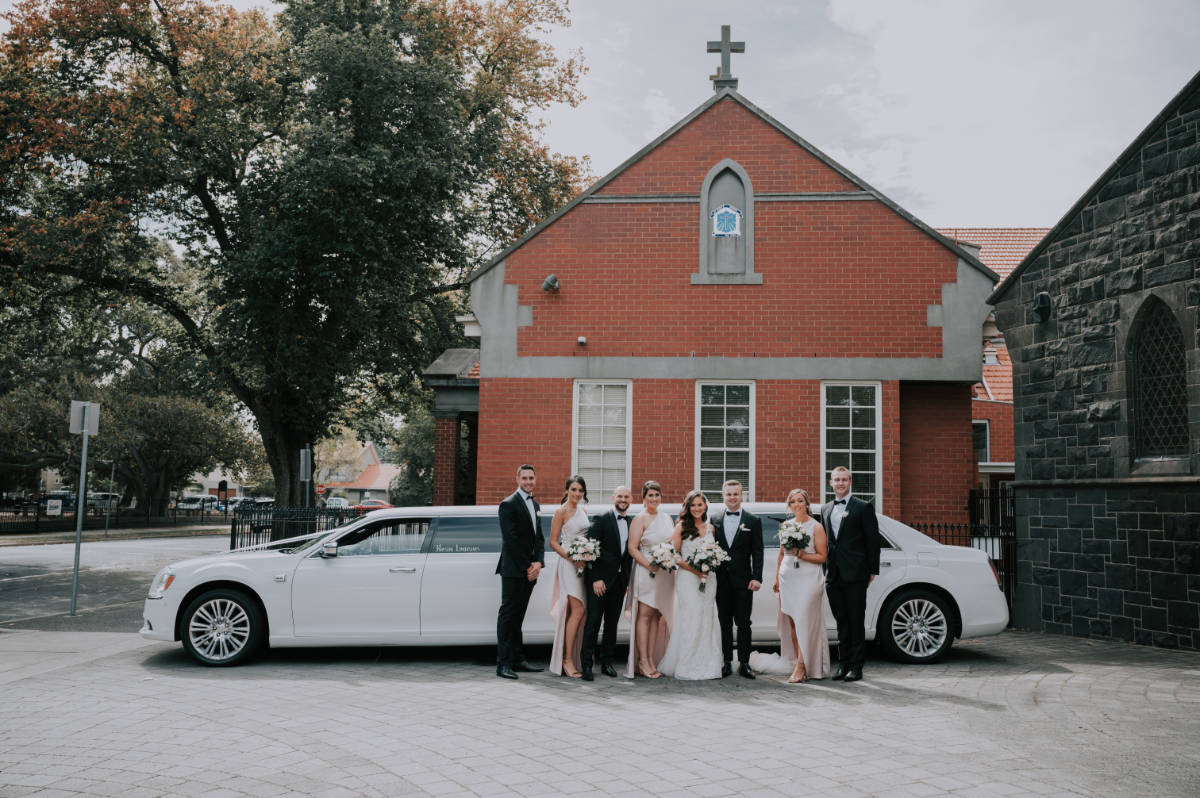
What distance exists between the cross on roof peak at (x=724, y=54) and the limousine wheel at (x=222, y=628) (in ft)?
35.2

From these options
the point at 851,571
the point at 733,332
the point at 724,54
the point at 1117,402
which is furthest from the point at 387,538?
the point at 724,54

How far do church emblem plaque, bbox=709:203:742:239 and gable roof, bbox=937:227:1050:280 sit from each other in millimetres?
11370

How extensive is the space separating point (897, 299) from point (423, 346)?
14449mm

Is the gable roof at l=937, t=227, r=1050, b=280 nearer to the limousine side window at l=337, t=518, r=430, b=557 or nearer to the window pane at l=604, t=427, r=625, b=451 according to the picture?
the window pane at l=604, t=427, r=625, b=451

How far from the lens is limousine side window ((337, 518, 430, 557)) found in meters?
9.38

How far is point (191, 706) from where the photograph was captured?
7148 mm

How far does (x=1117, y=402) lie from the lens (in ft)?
36.0

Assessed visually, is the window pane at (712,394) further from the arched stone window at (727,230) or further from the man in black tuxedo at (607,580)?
the man in black tuxedo at (607,580)

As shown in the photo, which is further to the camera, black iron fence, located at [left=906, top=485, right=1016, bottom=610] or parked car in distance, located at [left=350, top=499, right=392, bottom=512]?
parked car in distance, located at [left=350, top=499, right=392, bottom=512]

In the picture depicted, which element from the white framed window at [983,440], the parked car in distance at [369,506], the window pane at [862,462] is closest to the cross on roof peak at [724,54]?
the window pane at [862,462]

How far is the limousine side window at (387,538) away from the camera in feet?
30.8

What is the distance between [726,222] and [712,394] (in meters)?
2.69

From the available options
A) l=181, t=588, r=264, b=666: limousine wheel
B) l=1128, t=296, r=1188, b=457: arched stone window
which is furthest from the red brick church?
l=181, t=588, r=264, b=666: limousine wheel

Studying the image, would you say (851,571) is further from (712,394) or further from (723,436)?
(712,394)
